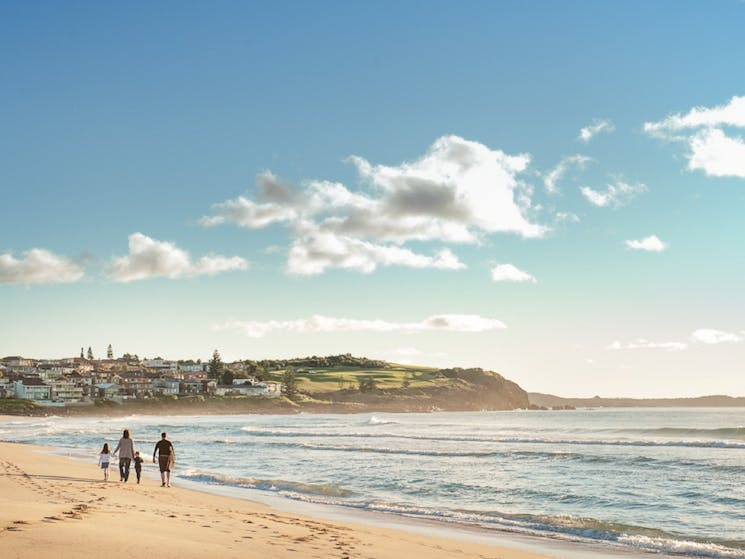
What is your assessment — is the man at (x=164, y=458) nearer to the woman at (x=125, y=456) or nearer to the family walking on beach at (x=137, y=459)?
the family walking on beach at (x=137, y=459)

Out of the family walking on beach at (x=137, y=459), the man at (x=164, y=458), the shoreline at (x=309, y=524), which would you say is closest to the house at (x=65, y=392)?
the family walking on beach at (x=137, y=459)

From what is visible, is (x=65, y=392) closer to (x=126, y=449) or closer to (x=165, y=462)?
(x=126, y=449)

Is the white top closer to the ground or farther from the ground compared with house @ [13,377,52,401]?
farther from the ground

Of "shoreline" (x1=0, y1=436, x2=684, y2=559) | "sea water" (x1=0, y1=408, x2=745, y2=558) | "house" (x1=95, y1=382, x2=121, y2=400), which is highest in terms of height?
"shoreline" (x1=0, y1=436, x2=684, y2=559)

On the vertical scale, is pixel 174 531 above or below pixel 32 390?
above

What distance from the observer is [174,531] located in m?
12.8

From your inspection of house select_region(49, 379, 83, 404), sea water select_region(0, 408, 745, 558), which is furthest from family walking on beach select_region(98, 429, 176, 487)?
house select_region(49, 379, 83, 404)

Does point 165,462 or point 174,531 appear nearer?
point 174,531

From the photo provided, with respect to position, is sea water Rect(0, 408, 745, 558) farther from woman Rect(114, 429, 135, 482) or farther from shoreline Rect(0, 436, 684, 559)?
woman Rect(114, 429, 135, 482)

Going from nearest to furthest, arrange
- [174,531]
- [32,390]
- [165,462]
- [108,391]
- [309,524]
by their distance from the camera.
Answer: [174,531] → [309,524] → [165,462] → [32,390] → [108,391]

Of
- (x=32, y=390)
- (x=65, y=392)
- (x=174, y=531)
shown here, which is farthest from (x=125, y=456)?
(x=65, y=392)

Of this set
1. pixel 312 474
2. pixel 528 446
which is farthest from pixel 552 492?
pixel 528 446

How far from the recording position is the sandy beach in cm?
1013

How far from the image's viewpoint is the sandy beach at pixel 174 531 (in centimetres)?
1013
